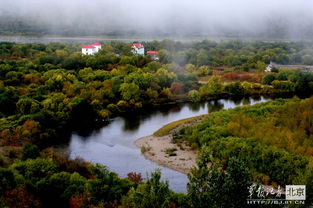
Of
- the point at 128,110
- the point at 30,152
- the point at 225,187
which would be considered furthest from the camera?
the point at 128,110

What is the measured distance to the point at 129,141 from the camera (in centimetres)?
1132

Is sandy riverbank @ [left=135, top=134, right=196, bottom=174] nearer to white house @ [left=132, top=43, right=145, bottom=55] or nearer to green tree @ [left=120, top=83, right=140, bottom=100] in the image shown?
green tree @ [left=120, top=83, right=140, bottom=100]

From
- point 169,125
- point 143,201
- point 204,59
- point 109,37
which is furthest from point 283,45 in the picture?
point 143,201

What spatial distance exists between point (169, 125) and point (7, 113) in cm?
513

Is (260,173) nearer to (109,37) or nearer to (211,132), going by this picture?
(211,132)

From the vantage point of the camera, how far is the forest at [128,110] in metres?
5.55

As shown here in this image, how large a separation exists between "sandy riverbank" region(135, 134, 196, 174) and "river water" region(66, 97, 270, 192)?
189 mm

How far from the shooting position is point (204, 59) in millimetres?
24734

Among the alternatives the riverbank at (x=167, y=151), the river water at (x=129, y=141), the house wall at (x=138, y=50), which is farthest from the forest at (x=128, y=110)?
the house wall at (x=138, y=50)

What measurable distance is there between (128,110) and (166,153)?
4.81 meters

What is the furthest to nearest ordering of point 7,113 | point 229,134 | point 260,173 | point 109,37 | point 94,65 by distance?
point 109,37 < point 94,65 < point 7,113 < point 229,134 < point 260,173

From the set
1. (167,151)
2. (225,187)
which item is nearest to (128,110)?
(167,151)

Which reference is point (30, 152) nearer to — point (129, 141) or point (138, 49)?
point (129, 141)

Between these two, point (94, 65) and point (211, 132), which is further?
point (94, 65)
